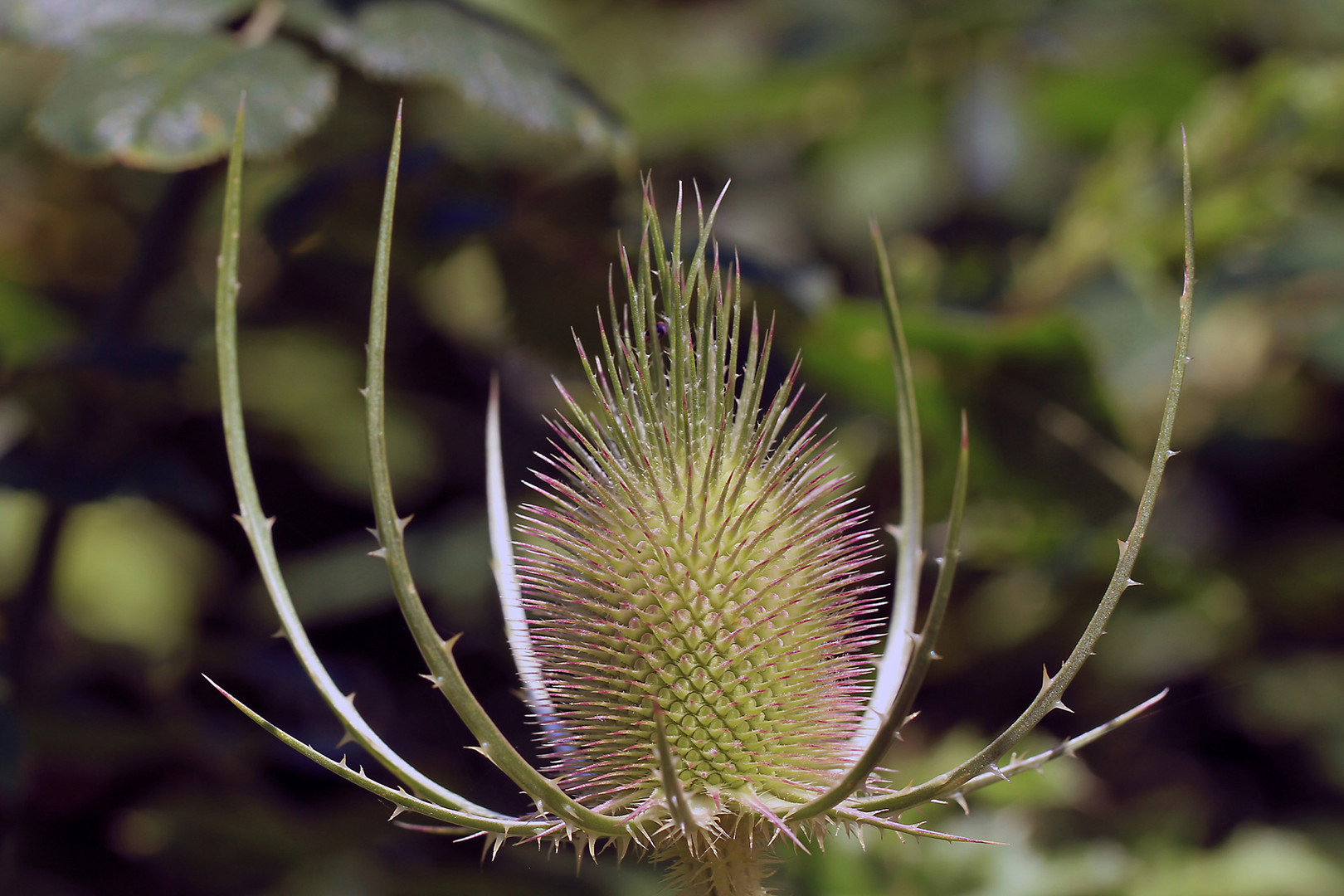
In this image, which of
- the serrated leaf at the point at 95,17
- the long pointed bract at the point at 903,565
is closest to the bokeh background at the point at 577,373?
the serrated leaf at the point at 95,17

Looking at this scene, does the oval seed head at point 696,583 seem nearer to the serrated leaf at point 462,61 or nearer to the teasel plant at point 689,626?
the teasel plant at point 689,626

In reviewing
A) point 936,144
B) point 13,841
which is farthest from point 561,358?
point 936,144

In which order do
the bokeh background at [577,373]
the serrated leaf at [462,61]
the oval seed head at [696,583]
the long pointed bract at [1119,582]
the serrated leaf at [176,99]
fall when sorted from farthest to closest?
the bokeh background at [577,373]
the serrated leaf at [462,61]
the serrated leaf at [176,99]
the oval seed head at [696,583]
the long pointed bract at [1119,582]

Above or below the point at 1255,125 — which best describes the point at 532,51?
above

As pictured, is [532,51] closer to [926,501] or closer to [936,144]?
[926,501]

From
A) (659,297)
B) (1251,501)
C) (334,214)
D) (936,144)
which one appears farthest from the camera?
(936,144)

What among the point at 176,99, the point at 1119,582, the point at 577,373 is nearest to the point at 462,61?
the point at 176,99
